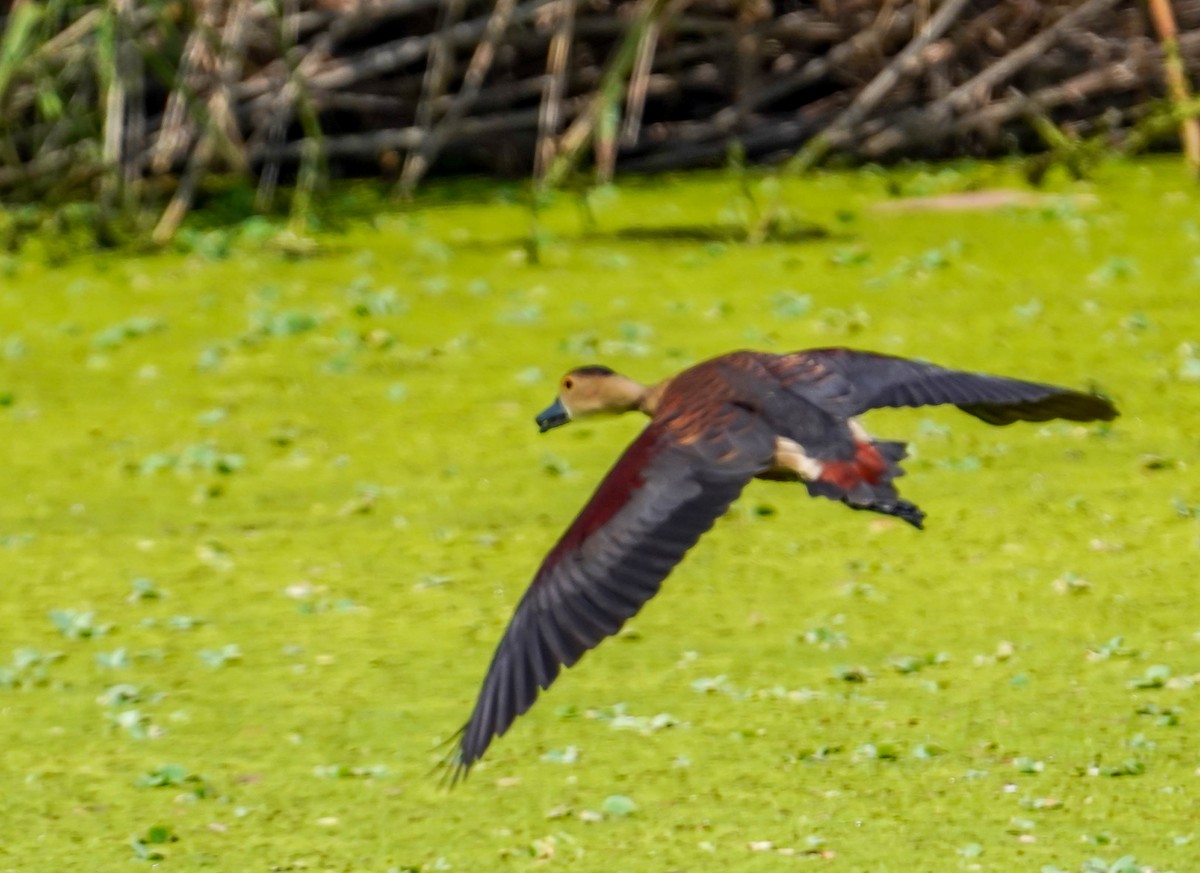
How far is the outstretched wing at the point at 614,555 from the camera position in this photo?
332cm

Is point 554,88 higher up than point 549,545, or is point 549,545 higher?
point 554,88

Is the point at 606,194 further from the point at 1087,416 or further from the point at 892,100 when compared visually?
the point at 1087,416

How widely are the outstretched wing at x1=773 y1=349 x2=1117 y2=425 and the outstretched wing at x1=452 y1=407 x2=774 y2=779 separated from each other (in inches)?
11.8

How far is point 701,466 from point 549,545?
256 cm

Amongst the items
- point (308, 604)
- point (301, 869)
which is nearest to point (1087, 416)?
point (301, 869)

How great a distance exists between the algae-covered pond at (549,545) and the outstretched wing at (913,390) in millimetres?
774

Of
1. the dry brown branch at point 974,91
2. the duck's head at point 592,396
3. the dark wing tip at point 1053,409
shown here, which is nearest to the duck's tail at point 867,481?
the dark wing tip at point 1053,409

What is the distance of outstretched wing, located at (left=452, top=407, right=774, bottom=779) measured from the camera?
3.32 metres

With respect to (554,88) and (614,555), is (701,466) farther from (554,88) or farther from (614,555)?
(554,88)

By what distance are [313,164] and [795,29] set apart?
8.52 ft

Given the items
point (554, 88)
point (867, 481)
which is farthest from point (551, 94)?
point (867, 481)

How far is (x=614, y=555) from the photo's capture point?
350cm

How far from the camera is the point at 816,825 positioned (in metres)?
4.36

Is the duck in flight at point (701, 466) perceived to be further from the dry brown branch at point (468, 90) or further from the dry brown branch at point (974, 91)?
the dry brown branch at point (974, 91)
